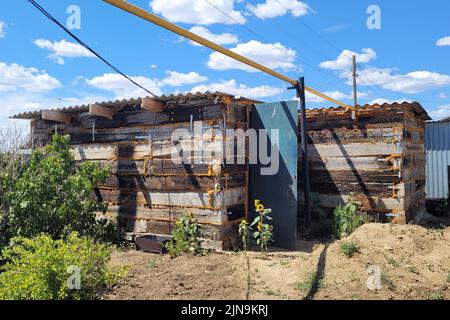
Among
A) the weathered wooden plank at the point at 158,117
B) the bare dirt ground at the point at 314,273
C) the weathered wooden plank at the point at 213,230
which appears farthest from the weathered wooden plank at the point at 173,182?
the bare dirt ground at the point at 314,273

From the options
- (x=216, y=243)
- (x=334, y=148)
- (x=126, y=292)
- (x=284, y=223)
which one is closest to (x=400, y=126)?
(x=334, y=148)

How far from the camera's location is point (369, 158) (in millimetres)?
9422

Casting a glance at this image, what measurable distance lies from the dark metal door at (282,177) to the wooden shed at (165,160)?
42 cm

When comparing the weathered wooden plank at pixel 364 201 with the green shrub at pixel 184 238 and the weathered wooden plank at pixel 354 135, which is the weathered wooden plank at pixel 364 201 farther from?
the green shrub at pixel 184 238

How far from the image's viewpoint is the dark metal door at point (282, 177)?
8391 millimetres

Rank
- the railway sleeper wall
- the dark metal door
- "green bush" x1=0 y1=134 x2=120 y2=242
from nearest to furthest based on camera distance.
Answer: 1. "green bush" x1=0 y1=134 x2=120 y2=242
2. the railway sleeper wall
3. the dark metal door

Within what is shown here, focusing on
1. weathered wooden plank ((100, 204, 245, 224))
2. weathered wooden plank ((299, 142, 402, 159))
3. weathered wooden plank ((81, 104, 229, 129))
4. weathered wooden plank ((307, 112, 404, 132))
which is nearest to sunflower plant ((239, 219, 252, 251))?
weathered wooden plank ((100, 204, 245, 224))

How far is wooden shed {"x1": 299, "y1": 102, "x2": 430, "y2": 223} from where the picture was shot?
Result: 909 centimetres

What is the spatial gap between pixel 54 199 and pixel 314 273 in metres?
5.44

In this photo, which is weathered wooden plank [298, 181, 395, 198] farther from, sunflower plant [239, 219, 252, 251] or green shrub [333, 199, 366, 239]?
sunflower plant [239, 219, 252, 251]

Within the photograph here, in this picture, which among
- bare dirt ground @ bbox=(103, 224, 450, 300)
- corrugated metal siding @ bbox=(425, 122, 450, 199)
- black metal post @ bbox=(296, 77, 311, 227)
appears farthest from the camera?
corrugated metal siding @ bbox=(425, 122, 450, 199)

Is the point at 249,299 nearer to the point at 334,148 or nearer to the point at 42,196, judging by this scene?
the point at 42,196

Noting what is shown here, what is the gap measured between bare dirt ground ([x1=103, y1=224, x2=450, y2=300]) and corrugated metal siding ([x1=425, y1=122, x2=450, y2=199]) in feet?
23.7
